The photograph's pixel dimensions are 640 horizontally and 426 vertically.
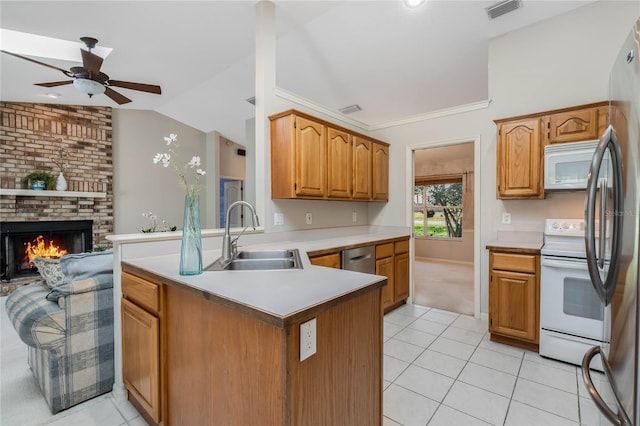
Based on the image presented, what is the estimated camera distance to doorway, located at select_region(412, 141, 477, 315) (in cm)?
671

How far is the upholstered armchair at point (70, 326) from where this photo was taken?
1.80m

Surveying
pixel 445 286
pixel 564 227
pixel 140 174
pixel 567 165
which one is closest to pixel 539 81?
pixel 567 165

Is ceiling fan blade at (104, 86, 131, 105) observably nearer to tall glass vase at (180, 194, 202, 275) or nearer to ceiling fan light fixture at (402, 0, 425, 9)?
tall glass vase at (180, 194, 202, 275)

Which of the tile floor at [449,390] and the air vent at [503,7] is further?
the air vent at [503,7]

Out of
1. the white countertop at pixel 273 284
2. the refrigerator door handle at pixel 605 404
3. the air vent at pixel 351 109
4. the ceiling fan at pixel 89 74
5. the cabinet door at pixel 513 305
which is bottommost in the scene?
the cabinet door at pixel 513 305

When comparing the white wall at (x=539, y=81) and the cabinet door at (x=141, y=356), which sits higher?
the white wall at (x=539, y=81)

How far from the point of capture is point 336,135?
11.1 feet

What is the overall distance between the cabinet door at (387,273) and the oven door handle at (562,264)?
151 centimetres

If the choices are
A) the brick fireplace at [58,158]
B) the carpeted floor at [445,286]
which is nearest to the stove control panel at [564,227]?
the carpeted floor at [445,286]

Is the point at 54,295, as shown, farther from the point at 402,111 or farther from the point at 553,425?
the point at 402,111

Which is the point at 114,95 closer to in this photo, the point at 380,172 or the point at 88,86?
the point at 88,86

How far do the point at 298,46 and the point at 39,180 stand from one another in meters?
4.64

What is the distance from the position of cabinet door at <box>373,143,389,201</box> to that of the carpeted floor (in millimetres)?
1557

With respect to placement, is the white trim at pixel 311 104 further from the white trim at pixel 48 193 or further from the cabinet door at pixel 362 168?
the white trim at pixel 48 193
